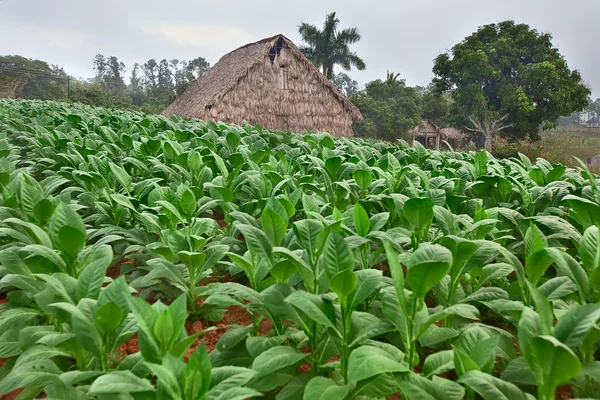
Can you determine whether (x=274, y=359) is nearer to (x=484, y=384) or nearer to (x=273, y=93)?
(x=484, y=384)

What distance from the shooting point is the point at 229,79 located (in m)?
21.9

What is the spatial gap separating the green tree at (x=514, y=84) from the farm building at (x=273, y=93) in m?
11.1

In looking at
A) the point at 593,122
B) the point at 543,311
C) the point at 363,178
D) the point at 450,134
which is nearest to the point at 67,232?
the point at 543,311

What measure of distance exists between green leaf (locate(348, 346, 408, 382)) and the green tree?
108ft

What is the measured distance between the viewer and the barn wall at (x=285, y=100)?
73.3ft

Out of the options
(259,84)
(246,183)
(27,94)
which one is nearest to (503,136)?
(259,84)

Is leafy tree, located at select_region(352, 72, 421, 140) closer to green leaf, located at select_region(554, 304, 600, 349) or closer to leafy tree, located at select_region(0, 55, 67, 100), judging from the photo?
leafy tree, located at select_region(0, 55, 67, 100)

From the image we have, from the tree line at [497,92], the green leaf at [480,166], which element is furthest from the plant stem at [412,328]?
the tree line at [497,92]

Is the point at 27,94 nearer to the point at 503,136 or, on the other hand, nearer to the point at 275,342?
the point at 503,136

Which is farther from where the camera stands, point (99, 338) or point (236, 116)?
point (236, 116)

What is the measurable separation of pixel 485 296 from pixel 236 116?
2148cm

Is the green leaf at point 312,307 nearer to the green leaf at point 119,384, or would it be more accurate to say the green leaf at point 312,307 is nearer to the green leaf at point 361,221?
the green leaf at point 119,384

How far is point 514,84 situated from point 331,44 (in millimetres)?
21261

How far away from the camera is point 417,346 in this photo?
1.53m
